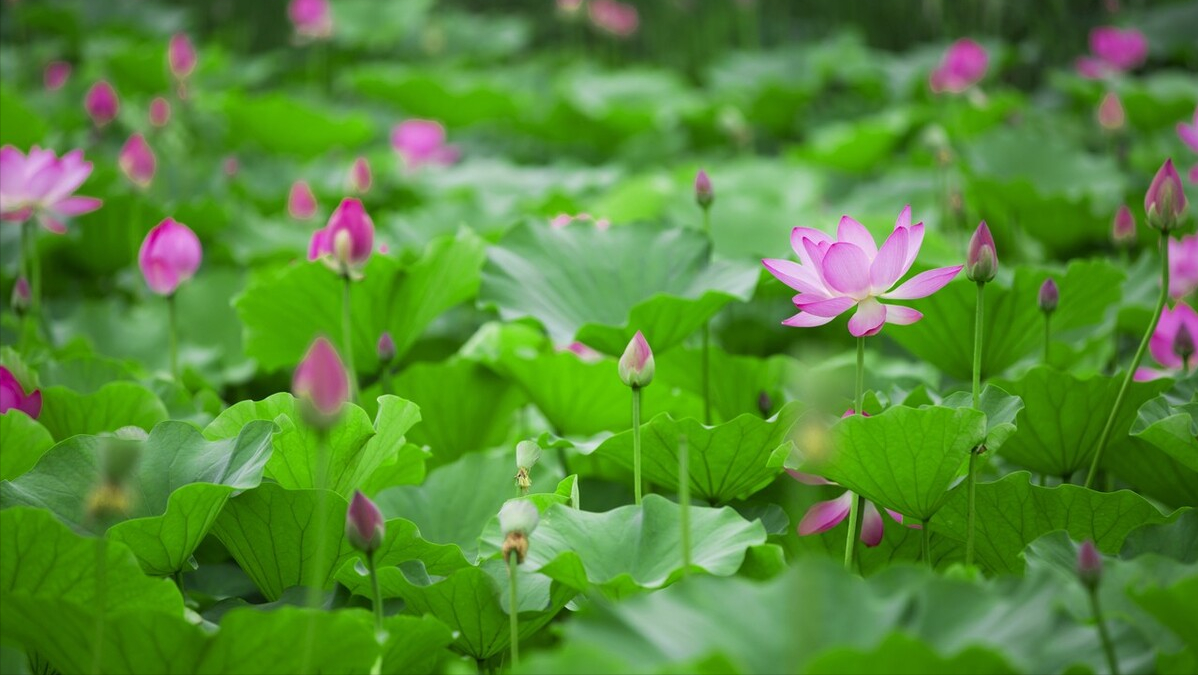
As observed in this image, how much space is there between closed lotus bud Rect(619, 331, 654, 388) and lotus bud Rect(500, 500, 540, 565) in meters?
0.17

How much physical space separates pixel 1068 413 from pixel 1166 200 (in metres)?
0.23

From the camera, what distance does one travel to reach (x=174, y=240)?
127 cm

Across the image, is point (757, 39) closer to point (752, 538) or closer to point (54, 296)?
Result: point (54, 296)

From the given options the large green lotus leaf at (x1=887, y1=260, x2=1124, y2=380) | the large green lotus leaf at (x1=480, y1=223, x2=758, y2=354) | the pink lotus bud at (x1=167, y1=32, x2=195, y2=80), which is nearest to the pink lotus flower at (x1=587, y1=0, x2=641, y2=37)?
the pink lotus bud at (x1=167, y1=32, x2=195, y2=80)

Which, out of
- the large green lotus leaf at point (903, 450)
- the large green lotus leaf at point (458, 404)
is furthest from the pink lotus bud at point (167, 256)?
the large green lotus leaf at point (903, 450)

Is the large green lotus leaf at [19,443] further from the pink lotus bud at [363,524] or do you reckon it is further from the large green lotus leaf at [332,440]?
the pink lotus bud at [363,524]

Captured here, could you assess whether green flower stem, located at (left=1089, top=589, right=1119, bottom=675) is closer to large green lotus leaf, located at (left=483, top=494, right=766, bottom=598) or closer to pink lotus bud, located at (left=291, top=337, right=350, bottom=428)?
large green lotus leaf, located at (left=483, top=494, right=766, bottom=598)

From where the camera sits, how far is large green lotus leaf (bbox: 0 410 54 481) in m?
1.00

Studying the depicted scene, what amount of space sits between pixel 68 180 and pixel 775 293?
86cm

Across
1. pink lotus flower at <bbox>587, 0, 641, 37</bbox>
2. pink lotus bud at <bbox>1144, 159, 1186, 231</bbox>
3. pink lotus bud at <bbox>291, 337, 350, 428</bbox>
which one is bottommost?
pink lotus flower at <bbox>587, 0, 641, 37</bbox>

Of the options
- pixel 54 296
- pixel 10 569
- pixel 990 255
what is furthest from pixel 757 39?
pixel 10 569

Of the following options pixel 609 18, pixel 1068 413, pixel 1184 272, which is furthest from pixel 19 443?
pixel 609 18

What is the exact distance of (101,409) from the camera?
115cm

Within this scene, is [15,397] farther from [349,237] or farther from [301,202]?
[301,202]
